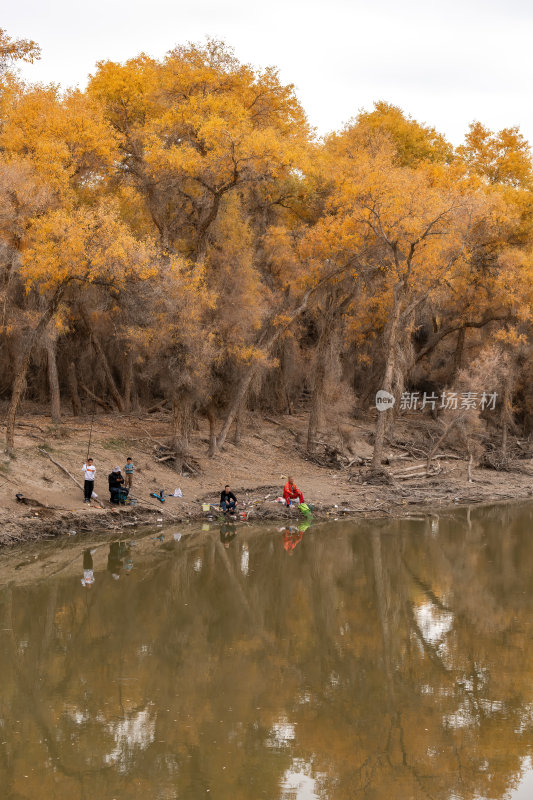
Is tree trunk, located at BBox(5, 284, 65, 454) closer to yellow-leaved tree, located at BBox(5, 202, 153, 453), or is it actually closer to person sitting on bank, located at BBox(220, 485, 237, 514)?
yellow-leaved tree, located at BBox(5, 202, 153, 453)

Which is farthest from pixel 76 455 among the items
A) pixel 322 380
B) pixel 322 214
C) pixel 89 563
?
pixel 322 214

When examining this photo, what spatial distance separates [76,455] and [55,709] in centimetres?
1654

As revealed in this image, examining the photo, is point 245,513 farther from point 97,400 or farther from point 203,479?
point 97,400

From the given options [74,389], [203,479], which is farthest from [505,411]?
[74,389]

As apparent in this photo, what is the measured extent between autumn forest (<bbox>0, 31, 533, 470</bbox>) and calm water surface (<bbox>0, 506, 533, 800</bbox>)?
815 centimetres

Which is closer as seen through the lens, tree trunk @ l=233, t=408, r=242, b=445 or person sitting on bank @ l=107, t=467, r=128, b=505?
person sitting on bank @ l=107, t=467, r=128, b=505

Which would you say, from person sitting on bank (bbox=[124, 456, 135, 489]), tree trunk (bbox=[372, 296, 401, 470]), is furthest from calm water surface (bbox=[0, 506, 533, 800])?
tree trunk (bbox=[372, 296, 401, 470])

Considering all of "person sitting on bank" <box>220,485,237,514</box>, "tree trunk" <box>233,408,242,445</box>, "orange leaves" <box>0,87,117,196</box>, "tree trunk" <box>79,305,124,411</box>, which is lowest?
"person sitting on bank" <box>220,485,237,514</box>

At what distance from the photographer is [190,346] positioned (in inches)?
1089

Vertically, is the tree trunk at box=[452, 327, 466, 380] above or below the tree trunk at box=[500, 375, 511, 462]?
above

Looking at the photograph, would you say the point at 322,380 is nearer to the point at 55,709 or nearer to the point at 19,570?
the point at 19,570

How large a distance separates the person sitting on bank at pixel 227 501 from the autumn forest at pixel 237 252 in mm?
3641

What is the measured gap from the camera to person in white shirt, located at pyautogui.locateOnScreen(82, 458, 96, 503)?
23734 mm

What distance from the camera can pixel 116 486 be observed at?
24828 millimetres
